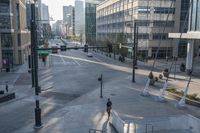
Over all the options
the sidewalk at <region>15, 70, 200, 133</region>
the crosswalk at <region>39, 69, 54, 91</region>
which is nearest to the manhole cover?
the sidewalk at <region>15, 70, 200, 133</region>

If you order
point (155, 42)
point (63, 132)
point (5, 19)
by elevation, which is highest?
point (5, 19)

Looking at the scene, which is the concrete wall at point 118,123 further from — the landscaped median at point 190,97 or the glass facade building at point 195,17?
the glass facade building at point 195,17

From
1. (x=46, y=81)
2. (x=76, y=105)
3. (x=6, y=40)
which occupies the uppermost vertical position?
(x=6, y=40)

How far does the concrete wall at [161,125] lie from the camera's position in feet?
56.7

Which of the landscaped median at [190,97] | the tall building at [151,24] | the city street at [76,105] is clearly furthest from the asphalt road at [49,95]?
the tall building at [151,24]

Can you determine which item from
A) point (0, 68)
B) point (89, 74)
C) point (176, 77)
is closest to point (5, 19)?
point (0, 68)

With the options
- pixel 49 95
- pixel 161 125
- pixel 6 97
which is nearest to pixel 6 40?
pixel 49 95

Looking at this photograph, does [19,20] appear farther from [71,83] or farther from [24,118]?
[24,118]

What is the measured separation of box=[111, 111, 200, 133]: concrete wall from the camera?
17.3 meters

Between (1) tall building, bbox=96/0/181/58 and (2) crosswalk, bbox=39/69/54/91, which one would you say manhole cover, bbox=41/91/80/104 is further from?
(1) tall building, bbox=96/0/181/58

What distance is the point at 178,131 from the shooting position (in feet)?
60.1

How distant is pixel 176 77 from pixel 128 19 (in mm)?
34819

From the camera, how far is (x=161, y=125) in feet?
59.1

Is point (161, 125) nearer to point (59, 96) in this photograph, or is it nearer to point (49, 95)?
point (59, 96)
